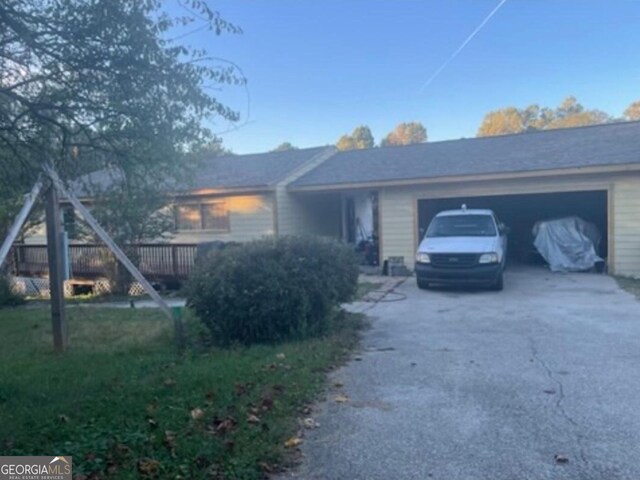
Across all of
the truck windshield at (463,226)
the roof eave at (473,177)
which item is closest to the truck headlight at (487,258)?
the truck windshield at (463,226)

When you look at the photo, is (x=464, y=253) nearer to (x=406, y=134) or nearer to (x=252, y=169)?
(x=252, y=169)

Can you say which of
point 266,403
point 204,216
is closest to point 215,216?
point 204,216

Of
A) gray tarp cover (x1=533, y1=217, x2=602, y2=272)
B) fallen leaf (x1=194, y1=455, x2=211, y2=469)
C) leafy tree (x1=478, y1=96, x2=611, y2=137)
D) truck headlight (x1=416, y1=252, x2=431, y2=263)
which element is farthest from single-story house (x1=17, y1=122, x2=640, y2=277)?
leafy tree (x1=478, y1=96, x2=611, y2=137)

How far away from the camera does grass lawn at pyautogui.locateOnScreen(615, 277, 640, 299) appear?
11.5 m

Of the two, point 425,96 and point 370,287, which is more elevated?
point 425,96

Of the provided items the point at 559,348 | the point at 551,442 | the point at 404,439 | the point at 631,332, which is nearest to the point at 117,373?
the point at 404,439

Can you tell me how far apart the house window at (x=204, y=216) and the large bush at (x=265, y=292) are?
11015 millimetres

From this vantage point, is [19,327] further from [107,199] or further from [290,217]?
[290,217]

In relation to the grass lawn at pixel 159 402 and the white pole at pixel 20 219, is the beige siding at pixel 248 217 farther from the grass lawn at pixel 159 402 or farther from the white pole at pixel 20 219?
the white pole at pixel 20 219

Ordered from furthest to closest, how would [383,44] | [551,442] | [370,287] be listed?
[383,44], [370,287], [551,442]

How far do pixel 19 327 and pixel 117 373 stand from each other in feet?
16.4

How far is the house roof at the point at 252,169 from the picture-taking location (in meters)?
18.0

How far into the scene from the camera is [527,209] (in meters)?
19.9

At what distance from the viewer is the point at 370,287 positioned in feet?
44.5
